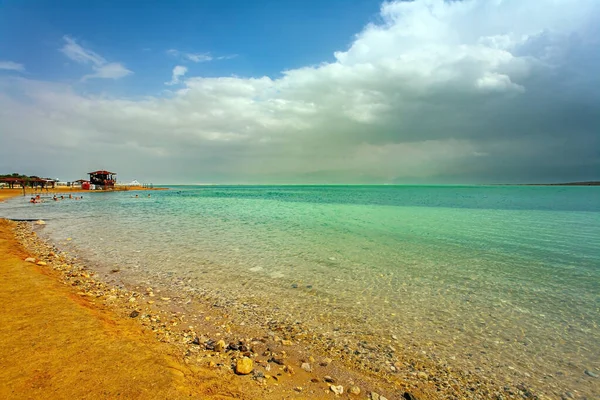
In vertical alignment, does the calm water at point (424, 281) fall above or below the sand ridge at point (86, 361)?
below

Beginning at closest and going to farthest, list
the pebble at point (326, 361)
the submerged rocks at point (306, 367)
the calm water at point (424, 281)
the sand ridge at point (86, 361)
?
1. the sand ridge at point (86, 361)
2. the submerged rocks at point (306, 367)
3. the pebble at point (326, 361)
4. the calm water at point (424, 281)

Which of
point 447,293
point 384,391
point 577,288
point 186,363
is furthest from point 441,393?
point 577,288

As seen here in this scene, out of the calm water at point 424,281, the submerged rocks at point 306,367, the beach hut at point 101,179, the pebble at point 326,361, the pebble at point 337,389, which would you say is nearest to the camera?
the pebble at point 337,389

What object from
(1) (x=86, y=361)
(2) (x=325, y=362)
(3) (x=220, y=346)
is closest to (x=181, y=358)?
(3) (x=220, y=346)

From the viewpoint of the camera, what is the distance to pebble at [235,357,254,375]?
4.58 metres

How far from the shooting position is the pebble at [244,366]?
15.0 ft

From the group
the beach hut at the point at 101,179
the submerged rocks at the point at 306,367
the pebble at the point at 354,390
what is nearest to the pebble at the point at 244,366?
the submerged rocks at the point at 306,367

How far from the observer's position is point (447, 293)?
894 centimetres

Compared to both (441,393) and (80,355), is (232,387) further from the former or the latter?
(441,393)

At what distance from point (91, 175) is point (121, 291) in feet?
367

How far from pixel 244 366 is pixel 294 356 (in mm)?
1141

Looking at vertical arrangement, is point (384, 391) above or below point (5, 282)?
below

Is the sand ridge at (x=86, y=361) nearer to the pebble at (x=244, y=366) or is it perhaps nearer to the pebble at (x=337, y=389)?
the pebble at (x=244, y=366)

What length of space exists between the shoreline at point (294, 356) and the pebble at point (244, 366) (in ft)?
0.50
